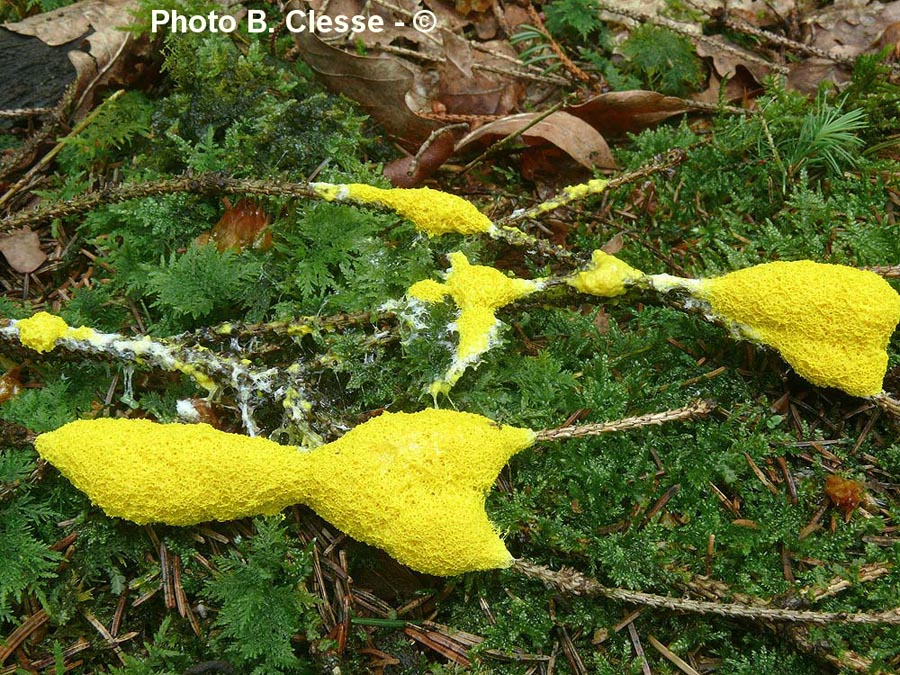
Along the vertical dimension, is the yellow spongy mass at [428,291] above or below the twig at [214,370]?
above

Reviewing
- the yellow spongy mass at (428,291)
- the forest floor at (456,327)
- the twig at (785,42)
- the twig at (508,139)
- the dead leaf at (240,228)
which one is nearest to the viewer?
the forest floor at (456,327)

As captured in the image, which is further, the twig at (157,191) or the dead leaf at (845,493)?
the twig at (157,191)

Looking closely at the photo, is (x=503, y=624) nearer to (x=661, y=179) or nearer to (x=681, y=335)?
(x=681, y=335)

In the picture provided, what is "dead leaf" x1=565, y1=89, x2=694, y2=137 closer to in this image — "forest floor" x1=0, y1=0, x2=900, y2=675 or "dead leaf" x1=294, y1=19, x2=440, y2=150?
"forest floor" x1=0, y1=0, x2=900, y2=675

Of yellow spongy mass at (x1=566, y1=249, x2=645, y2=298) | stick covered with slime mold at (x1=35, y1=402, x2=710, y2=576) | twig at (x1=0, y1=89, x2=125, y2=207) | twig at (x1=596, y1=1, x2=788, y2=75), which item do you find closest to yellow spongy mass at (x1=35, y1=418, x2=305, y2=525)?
stick covered with slime mold at (x1=35, y1=402, x2=710, y2=576)

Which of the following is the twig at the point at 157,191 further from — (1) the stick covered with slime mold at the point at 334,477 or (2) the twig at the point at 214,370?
(1) the stick covered with slime mold at the point at 334,477

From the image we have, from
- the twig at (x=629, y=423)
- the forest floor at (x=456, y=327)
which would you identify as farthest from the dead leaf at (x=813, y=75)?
the twig at (x=629, y=423)

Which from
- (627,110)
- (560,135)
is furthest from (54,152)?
(627,110)

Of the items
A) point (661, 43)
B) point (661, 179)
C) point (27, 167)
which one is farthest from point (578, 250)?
point (27, 167)
